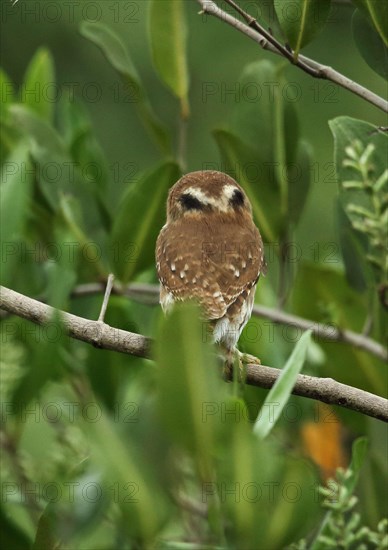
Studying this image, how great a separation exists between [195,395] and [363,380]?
186 centimetres

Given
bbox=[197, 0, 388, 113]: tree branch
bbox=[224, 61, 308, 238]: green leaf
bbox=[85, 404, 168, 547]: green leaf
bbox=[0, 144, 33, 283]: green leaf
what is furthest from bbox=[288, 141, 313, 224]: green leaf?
bbox=[85, 404, 168, 547]: green leaf

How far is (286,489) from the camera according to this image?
1993mm

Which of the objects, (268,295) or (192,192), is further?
(268,295)

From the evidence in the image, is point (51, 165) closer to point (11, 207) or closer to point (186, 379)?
point (11, 207)

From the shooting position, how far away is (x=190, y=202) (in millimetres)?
3771

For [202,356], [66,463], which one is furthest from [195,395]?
[66,463]

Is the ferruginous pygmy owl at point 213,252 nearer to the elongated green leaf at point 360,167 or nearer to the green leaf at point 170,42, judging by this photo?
the green leaf at point 170,42

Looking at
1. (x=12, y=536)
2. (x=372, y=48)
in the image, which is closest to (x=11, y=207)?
(x=12, y=536)

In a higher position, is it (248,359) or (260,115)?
(260,115)

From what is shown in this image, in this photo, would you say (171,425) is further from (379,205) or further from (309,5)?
(309,5)

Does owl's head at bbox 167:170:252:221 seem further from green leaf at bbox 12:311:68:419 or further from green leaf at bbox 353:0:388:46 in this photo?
green leaf at bbox 353:0:388:46

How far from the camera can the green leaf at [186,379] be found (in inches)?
66.6

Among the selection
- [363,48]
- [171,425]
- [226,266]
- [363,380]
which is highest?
[363,48]

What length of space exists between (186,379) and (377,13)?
1586 millimetres
